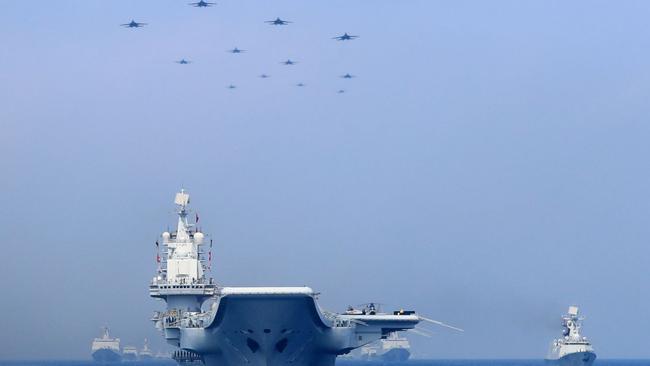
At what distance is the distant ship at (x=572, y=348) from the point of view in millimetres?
138500

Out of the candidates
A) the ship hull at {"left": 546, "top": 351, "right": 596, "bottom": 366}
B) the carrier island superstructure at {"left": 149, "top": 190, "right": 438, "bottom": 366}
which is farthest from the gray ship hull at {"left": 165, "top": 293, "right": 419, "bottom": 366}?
the ship hull at {"left": 546, "top": 351, "right": 596, "bottom": 366}

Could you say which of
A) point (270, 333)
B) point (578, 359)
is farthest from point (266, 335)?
point (578, 359)

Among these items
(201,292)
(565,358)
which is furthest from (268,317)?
(565,358)

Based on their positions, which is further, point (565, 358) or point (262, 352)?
point (565, 358)

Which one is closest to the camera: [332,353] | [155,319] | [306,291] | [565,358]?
[306,291]

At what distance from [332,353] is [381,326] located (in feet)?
13.6

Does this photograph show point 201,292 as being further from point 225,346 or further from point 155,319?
point 225,346

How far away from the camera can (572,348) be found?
140 meters

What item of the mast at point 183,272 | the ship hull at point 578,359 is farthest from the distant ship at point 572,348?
the mast at point 183,272

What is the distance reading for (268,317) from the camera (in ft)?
234

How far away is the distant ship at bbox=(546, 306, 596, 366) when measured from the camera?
138500mm

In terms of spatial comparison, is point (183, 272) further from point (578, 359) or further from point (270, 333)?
point (578, 359)

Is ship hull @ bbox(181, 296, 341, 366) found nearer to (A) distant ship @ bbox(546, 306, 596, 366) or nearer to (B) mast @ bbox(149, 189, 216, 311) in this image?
(B) mast @ bbox(149, 189, 216, 311)

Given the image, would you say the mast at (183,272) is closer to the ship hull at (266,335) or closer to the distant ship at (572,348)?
the ship hull at (266,335)
